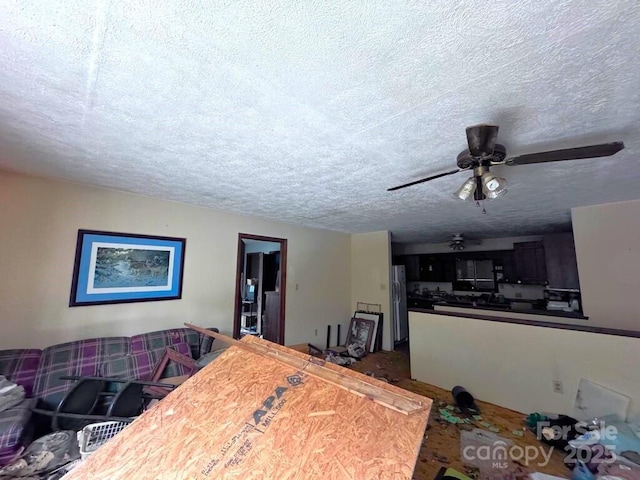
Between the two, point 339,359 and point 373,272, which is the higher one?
point 373,272

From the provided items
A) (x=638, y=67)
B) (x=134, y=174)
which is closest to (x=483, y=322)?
(x=638, y=67)

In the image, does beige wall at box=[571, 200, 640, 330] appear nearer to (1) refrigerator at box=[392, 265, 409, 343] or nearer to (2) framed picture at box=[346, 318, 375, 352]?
(1) refrigerator at box=[392, 265, 409, 343]

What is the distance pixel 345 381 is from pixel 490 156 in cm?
164

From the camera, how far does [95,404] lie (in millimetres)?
2268

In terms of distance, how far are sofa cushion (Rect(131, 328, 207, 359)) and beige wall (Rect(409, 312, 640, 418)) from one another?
2.96 m

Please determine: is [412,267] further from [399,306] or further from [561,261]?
[561,261]

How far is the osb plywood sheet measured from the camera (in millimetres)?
940

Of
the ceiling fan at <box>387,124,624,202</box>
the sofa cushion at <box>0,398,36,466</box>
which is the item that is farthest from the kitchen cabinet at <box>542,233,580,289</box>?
the sofa cushion at <box>0,398,36,466</box>

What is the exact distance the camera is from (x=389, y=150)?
1.96 m

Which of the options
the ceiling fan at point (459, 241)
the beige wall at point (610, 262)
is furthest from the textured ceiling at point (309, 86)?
the ceiling fan at point (459, 241)

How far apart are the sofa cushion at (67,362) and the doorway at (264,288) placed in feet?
6.31

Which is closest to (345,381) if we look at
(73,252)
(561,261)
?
(73,252)

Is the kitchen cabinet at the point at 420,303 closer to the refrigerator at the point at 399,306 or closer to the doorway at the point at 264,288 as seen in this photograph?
the refrigerator at the point at 399,306

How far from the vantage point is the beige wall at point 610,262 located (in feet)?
10.1
